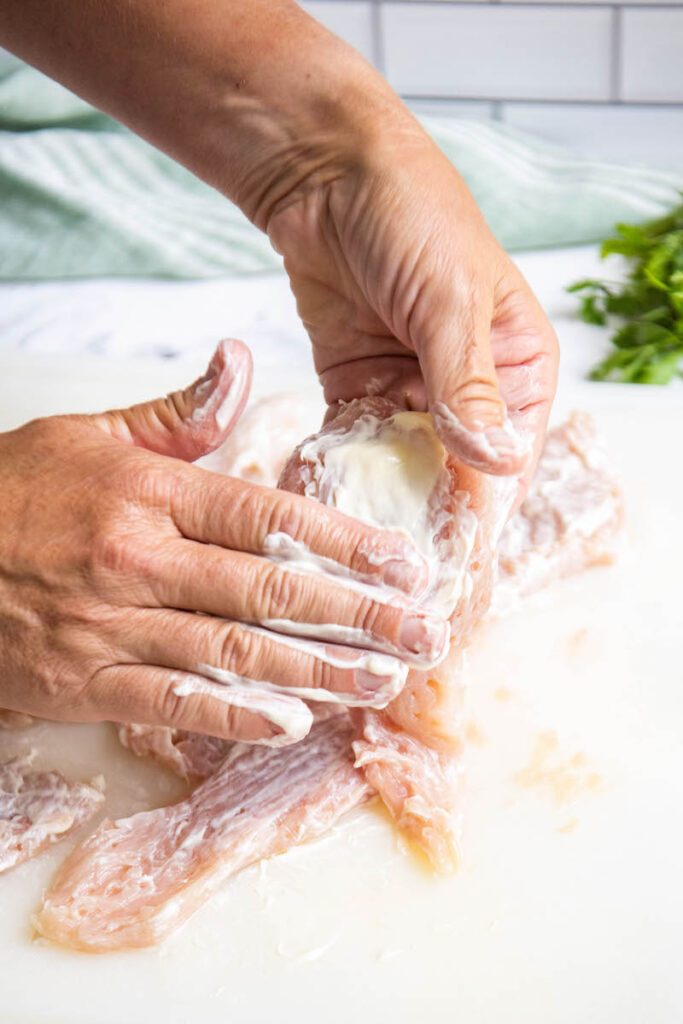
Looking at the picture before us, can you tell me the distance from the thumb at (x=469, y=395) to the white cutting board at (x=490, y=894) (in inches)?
17.3

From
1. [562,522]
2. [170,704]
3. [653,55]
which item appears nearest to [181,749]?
[170,704]

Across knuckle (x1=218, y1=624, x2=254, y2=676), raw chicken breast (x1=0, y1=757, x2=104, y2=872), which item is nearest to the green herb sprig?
knuckle (x1=218, y1=624, x2=254, y2=676)

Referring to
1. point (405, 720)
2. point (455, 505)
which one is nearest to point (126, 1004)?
point (405, 720)

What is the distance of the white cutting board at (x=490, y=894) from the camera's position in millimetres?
1213

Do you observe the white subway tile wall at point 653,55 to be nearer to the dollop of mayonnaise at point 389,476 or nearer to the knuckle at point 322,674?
the dollop of mayonnaise at point 389,476

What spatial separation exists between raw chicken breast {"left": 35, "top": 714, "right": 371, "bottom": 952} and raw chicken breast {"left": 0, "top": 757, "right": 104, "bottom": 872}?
0.16 feet

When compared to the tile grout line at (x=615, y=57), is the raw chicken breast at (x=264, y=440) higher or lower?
lower

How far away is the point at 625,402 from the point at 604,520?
13.3 inches

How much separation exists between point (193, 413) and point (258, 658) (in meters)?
0.39

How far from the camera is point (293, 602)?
1.22 metres

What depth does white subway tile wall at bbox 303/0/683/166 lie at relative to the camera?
9.82ft

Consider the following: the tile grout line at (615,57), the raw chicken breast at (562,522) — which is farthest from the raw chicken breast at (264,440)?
the tile grout line at (615,57)

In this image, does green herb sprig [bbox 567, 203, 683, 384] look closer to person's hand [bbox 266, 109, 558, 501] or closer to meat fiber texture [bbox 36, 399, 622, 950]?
person's hand [bbox 266, 109, 558, 501]

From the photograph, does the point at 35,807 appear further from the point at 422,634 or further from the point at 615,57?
the point at 615,57
